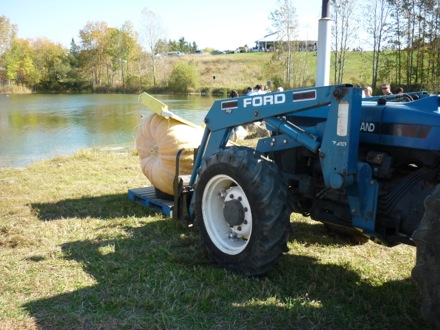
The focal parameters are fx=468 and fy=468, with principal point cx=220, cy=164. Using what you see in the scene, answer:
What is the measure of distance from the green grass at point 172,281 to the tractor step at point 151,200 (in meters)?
0.13

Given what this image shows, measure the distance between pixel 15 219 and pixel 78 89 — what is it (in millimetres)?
65056

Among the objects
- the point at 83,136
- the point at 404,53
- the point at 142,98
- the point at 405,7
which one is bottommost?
the point at 83,136

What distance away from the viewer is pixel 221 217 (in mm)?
4457

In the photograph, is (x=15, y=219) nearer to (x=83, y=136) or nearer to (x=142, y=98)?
(x=142, y=98)

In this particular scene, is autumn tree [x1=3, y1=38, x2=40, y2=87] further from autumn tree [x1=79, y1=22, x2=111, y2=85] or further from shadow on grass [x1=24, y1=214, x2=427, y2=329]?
shadow on grass [x1=24, y1=214, x2=427, y2=329]

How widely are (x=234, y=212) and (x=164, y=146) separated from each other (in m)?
2.73

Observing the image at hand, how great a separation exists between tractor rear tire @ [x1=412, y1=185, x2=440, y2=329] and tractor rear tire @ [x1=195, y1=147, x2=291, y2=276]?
1.23 metres

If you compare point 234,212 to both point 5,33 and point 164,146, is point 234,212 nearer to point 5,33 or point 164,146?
point 164,146

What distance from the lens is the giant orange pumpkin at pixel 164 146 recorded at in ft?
21.2

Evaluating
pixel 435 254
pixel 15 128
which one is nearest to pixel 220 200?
pixel 435 254

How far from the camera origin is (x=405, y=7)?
3012cm

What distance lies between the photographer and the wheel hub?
408cm

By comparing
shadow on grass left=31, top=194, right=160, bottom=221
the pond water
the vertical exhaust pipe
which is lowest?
the pond water

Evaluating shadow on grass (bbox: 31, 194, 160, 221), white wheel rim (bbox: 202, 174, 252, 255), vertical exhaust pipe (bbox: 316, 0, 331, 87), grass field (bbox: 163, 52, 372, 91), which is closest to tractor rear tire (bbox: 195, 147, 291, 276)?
white wheel rim (bbox: 202, 174, 252, 255)
